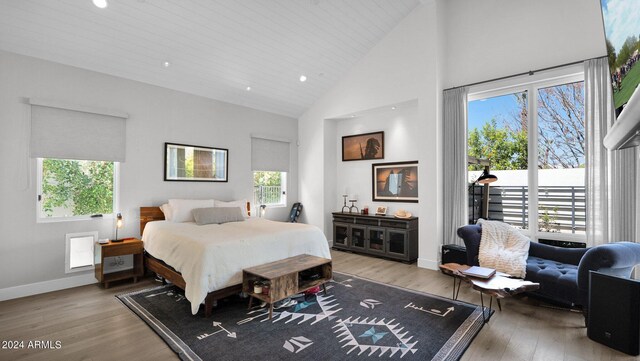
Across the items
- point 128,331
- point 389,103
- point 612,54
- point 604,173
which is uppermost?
point 389,103

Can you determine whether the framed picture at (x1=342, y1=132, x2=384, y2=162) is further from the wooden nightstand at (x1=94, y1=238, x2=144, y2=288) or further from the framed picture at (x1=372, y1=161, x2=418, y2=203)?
the wooden nightstand at (x1=94, y1=238, x2=144, y2=288)

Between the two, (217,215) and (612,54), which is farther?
(217,215)

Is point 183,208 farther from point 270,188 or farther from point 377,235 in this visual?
point 377,235

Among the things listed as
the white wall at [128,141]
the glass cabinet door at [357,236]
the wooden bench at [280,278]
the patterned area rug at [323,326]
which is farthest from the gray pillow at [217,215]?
the glass cabinet door at [357,236]

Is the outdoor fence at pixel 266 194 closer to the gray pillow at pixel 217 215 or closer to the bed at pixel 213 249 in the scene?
the gray pillow at pixel 217 215

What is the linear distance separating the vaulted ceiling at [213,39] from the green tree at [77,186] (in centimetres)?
133

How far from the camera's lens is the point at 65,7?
3225 mm

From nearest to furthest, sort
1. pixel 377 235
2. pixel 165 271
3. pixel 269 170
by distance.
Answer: pixel 165 271 < pixel 377 235 < pixel 269 170

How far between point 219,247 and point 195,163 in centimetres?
248

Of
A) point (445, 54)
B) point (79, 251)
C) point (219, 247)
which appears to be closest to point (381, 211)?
point (445, 54)

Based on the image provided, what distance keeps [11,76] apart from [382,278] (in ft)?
17.0

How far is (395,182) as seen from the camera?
5.54 meters

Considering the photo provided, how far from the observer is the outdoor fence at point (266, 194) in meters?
6.02

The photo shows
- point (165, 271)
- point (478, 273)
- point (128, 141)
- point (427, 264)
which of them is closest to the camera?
point (478, 273)
